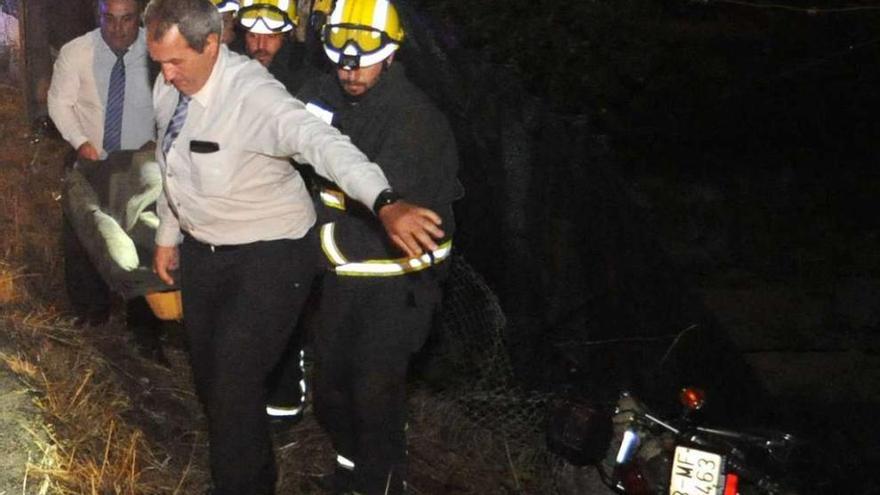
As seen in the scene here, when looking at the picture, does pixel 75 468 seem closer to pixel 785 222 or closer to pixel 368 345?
pixel 368 345

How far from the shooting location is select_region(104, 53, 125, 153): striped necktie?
553 centimetres

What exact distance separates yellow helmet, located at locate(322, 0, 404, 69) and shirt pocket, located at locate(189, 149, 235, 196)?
0.56 meters

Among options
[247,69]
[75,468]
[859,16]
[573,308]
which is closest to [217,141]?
[247,69]

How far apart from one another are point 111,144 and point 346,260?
191cm

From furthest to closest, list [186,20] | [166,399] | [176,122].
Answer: [166,399] → [176,122] → [186,20]

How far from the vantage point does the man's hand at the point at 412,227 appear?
3322 mm

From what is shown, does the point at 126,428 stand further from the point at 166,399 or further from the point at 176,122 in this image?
the point at 176,122

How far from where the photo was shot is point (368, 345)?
4152 millimetres

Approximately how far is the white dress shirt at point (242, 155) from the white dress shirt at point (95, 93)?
155cm

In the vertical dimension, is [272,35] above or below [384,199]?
below

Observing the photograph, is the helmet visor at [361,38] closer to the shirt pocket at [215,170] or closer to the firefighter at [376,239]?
the firefighter at [376,239]

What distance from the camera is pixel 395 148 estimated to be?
156 inches

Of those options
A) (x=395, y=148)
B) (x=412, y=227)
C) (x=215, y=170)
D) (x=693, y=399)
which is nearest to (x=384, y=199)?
(x=412, y=227)

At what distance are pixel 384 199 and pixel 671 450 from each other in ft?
5.18
